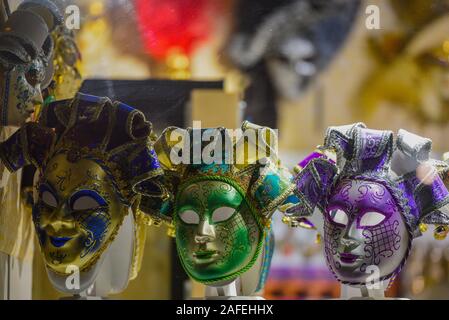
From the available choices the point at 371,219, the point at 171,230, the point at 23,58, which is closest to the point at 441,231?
the point at 371,219

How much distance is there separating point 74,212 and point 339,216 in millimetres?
628

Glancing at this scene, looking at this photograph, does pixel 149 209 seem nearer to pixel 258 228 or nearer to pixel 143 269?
pixel 258 228

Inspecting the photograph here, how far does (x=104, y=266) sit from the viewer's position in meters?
2.92

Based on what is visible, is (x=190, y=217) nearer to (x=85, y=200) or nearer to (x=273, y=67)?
(x=85, y=200)

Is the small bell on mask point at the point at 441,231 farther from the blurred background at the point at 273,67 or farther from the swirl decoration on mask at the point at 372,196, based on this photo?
the blurred background at the point at 273,67

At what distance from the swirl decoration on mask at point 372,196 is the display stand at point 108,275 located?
0.46 metres

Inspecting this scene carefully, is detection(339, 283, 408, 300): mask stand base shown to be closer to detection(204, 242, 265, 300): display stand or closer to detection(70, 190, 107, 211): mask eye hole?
detection(204, 242, 265, 300): display stand

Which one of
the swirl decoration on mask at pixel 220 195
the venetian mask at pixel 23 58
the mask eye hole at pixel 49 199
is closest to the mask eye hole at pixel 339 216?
the swirl decoration on mask at pixel 220 195

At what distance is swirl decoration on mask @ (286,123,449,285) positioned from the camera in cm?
271

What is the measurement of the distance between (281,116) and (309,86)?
15 centimetres

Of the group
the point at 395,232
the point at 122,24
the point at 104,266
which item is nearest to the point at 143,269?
the point at 104,266

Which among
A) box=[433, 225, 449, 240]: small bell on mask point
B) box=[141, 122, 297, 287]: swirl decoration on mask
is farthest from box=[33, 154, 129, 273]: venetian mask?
box=[433, 225, 449, 240]: small bell on mask point

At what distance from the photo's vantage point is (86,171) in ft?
9.17

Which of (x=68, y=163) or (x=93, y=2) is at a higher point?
(x=93, y=2)
